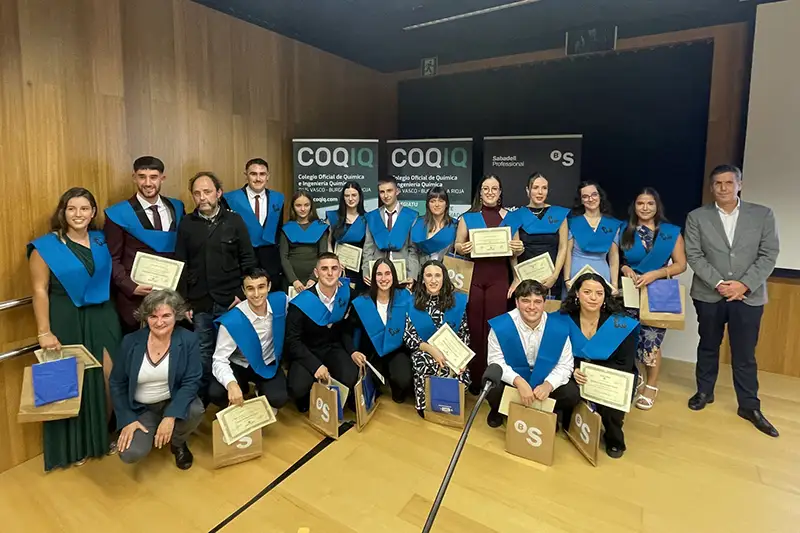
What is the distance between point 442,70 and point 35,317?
4.14 m

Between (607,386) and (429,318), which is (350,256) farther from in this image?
(607,386)

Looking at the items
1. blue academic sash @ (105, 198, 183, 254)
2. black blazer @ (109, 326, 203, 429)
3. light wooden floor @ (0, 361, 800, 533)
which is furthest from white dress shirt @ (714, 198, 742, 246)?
blue academic sash @ (105, 198, 183, 254)

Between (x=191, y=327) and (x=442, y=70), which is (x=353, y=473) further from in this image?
(x=442, y=70)

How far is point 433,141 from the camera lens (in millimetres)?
4414

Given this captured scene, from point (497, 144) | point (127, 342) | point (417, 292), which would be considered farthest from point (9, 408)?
point (497, 144)

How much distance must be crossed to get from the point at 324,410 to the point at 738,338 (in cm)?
249

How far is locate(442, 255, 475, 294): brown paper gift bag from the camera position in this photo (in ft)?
10.4

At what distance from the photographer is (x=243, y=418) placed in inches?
94.9

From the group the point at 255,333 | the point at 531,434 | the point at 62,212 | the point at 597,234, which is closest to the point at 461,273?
the point at 597,234

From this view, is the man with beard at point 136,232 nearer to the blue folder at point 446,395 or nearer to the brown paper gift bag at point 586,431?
the blue folder at point 446,395

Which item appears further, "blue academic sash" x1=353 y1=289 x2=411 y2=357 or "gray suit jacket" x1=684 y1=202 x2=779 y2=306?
"blue academic sash" x1=353 y1=289 x2=411 y2=357

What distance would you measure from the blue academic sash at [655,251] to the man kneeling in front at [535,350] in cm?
79

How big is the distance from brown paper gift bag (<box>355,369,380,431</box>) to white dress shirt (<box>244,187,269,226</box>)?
52.2 inches

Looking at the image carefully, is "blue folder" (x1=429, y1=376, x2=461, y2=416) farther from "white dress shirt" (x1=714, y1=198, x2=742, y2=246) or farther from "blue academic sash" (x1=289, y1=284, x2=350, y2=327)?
"white dress shirt" (x1=714, y1=198, x2=742, y2=246)
